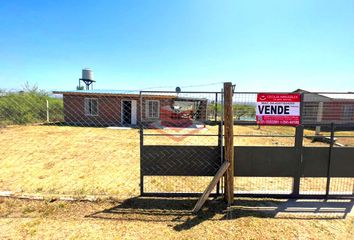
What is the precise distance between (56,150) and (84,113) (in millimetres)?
9587

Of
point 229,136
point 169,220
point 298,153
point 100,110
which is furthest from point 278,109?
point 100,110

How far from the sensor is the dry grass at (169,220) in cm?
291

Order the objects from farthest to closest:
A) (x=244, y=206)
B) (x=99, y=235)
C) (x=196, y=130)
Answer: (x=196, y=130) → (x=244, y=206) → (x=99, y=235)

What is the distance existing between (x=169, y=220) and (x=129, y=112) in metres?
15.1

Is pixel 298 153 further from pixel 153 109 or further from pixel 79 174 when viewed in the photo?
pixel 153 109

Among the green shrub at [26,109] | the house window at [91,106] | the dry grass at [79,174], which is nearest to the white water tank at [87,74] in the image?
the green shrub at [26,109]

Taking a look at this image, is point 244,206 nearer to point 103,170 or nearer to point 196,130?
point 103,170

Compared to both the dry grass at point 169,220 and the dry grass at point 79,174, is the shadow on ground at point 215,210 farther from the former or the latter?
the dry grass at point 79,174

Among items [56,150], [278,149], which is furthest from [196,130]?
[278,149]

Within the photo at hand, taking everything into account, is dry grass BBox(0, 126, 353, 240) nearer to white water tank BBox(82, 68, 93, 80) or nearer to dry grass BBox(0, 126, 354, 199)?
dry grass BBox(0, 126, 354, 199)

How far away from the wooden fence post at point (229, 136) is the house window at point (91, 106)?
50.3ft

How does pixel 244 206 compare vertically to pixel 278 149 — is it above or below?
below

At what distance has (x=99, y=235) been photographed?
113 inches

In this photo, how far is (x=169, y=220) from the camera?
327 cm
